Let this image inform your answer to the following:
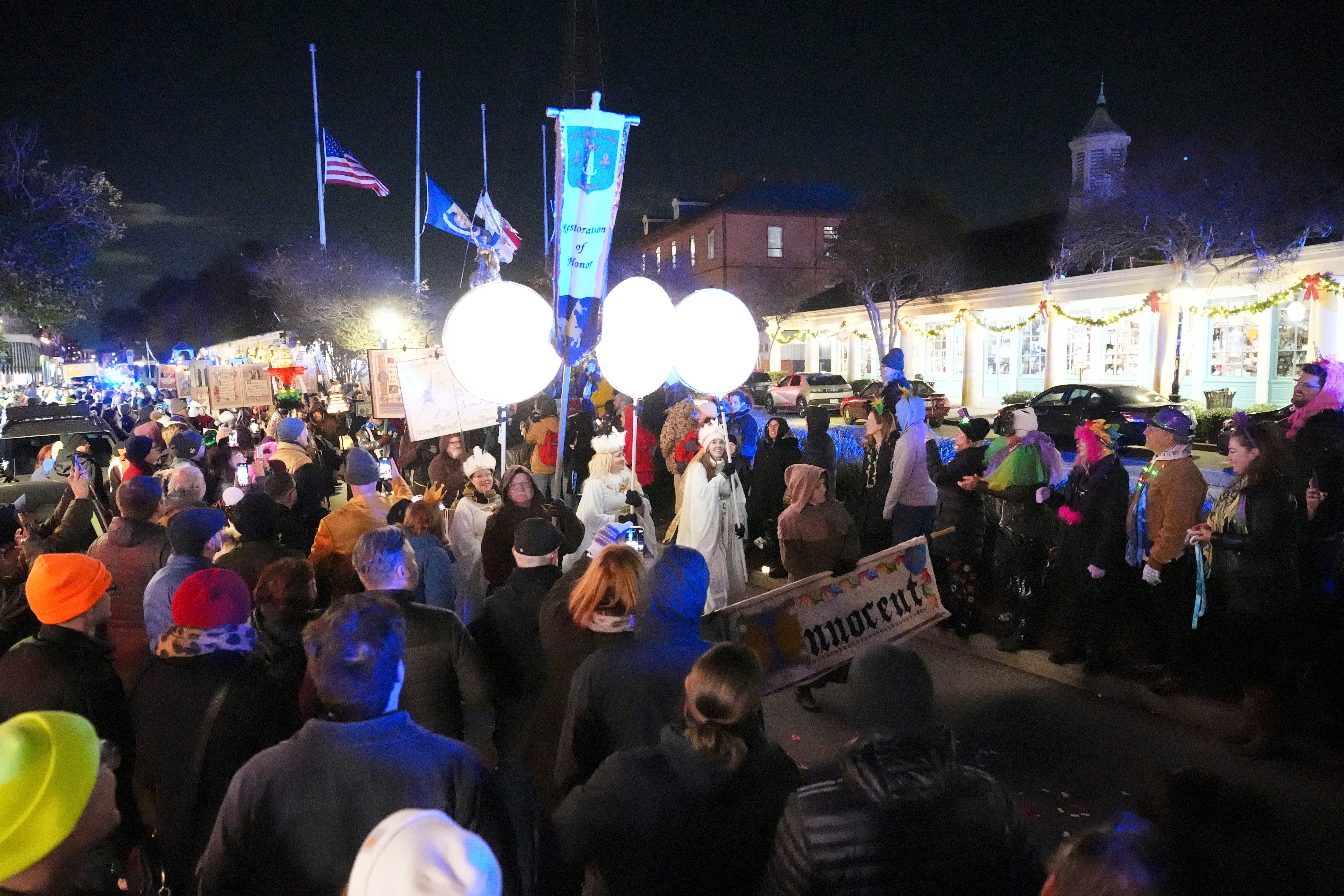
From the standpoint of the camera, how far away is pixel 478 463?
6.32 m

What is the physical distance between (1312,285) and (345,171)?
21.3 m

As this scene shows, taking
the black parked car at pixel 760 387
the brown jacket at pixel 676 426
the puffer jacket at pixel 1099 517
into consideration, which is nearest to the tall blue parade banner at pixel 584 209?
the brown jacket at pixel 676 426

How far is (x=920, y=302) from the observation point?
32031 mm

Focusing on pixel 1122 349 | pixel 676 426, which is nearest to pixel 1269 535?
pixel 676 426

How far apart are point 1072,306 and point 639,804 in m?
27.3

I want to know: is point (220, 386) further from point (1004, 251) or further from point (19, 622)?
point (1004, 251)

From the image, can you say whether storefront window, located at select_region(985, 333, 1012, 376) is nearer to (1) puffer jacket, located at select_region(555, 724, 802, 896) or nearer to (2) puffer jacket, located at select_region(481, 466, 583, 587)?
(2) puffer jacket, located at select_region(481, 466, 583, 587)

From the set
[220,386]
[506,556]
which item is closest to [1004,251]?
[220,386]

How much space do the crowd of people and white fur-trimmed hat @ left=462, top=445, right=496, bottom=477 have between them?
29 millimetres

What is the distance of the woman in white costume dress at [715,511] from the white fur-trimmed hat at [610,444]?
62 centimetres

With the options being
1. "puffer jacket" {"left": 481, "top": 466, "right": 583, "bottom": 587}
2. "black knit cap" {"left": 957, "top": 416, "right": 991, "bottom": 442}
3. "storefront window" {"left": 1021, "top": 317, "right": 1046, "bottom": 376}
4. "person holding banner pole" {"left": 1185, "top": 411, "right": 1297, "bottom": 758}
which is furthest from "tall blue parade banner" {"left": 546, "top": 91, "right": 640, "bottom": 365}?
"storefront window" {"left": 1021, "top": 317, "right": 1046, "bottom": 376}

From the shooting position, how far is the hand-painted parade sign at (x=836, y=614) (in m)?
4.89

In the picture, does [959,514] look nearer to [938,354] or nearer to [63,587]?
[63,587]

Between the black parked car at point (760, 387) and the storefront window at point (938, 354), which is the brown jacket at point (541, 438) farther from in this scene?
the storefront window at point (938, 354)
